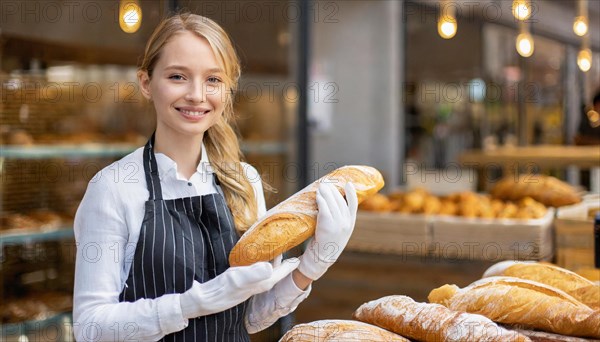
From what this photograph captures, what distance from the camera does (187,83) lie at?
1.40 metres

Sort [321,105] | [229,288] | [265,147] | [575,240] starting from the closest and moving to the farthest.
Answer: [229,288], [575,240], [265,147], [321,105]

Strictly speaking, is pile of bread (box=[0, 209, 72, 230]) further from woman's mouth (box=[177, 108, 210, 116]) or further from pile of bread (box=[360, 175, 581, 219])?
woman's mouth (box=[177, 108, 210, 116])

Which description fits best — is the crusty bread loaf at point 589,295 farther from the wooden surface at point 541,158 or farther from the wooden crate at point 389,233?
the wooden surface at point 541,158

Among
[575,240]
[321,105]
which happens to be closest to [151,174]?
[575,240]

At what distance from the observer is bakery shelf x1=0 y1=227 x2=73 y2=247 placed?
3.41 meters

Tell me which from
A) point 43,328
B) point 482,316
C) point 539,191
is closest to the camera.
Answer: point 482,316

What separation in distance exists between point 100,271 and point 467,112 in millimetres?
8108

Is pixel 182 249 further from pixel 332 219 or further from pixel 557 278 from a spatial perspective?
pixel 557 278

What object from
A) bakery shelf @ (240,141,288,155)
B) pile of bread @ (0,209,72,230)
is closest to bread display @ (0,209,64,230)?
pile of bread @ (0,209,72,230)

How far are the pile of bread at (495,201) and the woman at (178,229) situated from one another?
1.88m

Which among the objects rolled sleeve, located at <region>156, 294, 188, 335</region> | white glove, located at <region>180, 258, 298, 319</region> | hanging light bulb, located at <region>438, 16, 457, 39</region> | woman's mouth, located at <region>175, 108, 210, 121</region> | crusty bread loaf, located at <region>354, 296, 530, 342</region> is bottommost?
crusty bread loaf, located at <region>354, 296, 530, 342</region>

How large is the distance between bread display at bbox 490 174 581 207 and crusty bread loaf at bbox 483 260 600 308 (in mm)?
1577

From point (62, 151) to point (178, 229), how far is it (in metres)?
2.46

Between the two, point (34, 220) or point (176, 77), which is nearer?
point (176, 77)
